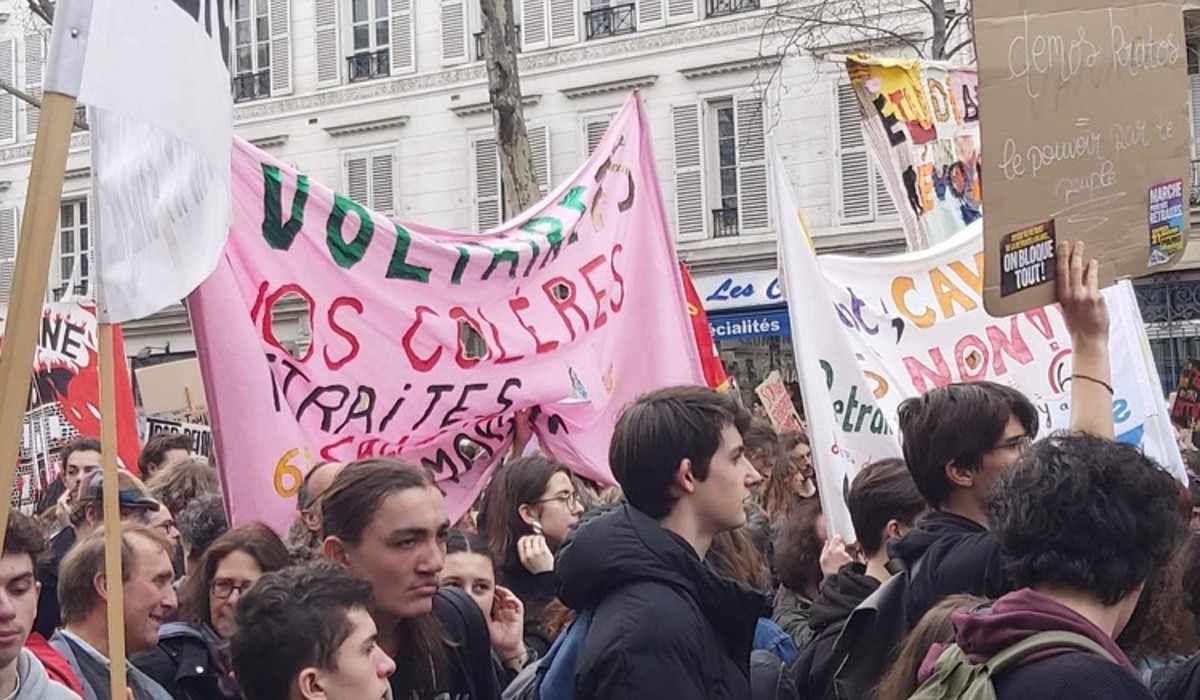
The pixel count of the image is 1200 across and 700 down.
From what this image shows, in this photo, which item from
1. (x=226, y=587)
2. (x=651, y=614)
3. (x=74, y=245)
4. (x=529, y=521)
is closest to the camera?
(x=651, y=614)

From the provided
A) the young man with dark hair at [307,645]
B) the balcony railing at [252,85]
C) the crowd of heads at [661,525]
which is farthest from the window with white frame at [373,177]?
the young man with dark hair at [307,645]

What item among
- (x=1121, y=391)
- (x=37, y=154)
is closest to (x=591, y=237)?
(x=1121, y=391)

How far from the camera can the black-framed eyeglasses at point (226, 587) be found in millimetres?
4031

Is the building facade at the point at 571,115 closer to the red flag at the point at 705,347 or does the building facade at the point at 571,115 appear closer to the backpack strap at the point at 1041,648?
the red flag at the point at 705,347

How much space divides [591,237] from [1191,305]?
14917mm

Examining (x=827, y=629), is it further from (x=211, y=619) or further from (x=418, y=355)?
(x=418, y=355)

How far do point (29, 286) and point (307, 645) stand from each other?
1215 mm

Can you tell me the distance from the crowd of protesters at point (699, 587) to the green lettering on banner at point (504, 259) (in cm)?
127

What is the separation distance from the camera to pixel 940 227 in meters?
7.27

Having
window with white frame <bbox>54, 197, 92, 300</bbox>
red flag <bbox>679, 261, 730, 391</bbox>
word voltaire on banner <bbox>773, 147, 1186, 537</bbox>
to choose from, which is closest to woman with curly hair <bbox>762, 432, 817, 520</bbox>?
red flag <bbox>679, 261, 730, 391</bbox>

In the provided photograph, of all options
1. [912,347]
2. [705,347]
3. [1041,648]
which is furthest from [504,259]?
[1041,648]

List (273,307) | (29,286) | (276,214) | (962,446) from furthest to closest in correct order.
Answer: (276,214), (273,307), (962,446), (29,286)

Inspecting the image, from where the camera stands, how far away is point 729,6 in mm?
21875

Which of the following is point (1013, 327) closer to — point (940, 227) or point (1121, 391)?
point (1121, 391)
